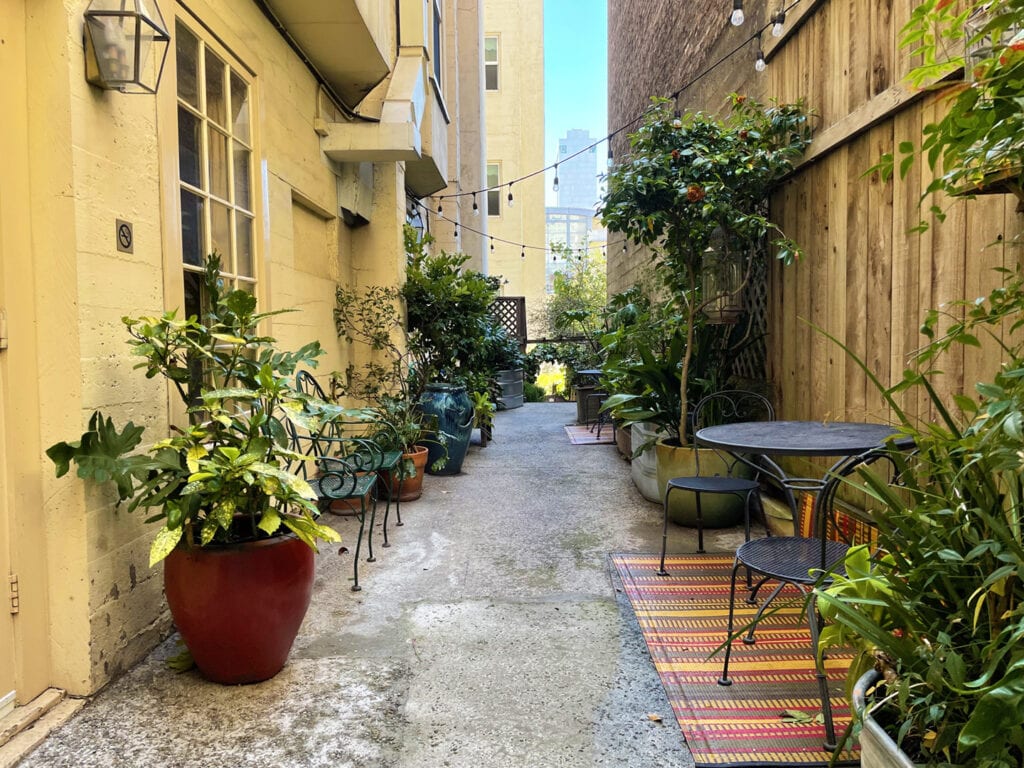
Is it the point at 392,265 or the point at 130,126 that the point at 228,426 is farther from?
the point at 392,265

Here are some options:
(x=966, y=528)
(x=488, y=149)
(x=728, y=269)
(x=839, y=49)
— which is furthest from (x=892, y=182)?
(x=488, y=149)

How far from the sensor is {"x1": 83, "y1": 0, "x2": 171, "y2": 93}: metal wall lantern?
2020 mm

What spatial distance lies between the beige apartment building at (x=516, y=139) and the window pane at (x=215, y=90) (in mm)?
12047

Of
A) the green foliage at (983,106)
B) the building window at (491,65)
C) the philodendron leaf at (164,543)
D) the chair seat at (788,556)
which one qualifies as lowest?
the chair seat at (788,556)

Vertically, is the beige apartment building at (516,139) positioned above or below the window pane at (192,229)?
above

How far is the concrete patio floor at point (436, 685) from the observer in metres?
1.86

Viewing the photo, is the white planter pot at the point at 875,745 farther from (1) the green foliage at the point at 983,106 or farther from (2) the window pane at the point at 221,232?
(2) the window pane at the point at 221,232

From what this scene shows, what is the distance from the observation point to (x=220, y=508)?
2088mm

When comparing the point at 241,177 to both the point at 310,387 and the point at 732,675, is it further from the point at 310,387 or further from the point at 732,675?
the point at 732,675

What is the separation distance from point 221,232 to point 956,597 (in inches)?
123

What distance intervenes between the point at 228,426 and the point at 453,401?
3234 mm

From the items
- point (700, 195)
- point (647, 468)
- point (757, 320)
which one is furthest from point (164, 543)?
point (757, 320)

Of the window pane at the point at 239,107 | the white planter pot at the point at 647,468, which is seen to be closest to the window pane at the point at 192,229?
the window pane at the point at 239,107

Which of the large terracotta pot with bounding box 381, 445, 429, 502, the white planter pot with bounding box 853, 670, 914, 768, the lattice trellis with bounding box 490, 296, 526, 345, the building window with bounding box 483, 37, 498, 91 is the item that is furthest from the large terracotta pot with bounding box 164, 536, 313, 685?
the building window with bounding box 483, 37, 498, 91
